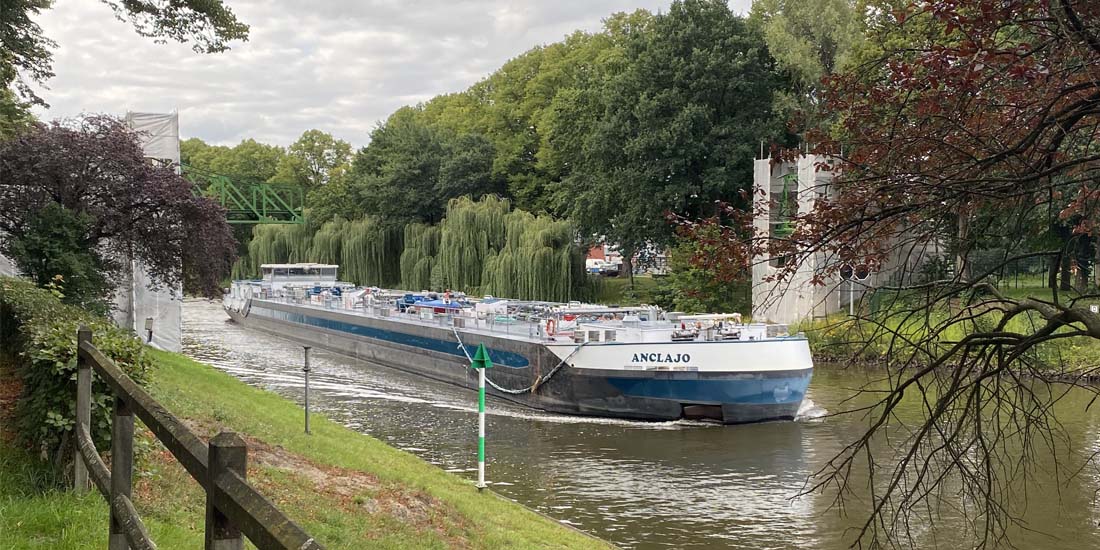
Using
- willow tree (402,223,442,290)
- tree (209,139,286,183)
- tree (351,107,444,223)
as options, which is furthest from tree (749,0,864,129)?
tree (209,139,286,183)

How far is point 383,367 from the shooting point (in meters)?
32.6

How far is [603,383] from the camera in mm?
21844

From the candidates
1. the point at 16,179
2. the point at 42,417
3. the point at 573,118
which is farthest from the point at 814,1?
the point at 42,417

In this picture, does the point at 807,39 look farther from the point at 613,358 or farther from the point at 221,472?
the point at 221,472

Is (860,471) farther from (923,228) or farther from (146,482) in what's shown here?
(146,482)

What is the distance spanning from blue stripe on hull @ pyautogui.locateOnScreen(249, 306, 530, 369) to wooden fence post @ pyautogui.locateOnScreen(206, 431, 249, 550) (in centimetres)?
2140

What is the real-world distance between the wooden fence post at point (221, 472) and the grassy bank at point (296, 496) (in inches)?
104

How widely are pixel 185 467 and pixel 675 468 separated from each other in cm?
1451

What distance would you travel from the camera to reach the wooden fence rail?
2.35 meters

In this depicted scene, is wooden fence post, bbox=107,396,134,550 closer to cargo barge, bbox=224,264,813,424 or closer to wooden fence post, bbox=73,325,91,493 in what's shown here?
wooden fence post, bbox=73,325,91,493

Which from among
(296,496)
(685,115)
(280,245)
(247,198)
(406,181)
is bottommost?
(296,496)

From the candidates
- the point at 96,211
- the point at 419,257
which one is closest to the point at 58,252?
the point at 96,211

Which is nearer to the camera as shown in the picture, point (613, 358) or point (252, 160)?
point (613, 358)

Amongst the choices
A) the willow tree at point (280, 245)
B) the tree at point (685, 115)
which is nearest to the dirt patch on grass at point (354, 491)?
the tree at point (685, 115)
